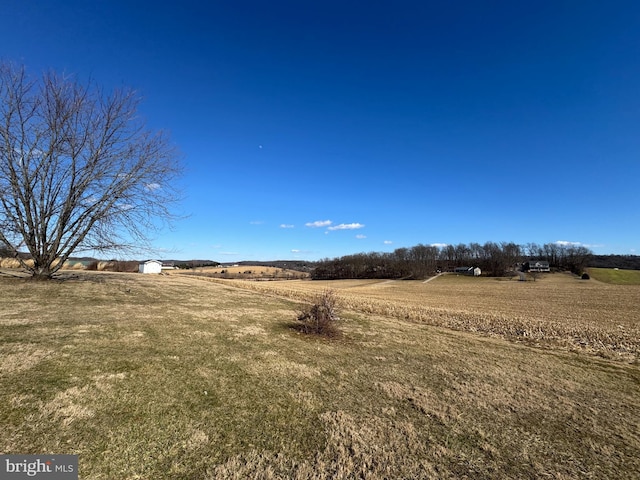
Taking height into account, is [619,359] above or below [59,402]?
below

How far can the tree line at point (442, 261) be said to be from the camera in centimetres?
9406

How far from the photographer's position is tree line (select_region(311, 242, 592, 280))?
94062mm

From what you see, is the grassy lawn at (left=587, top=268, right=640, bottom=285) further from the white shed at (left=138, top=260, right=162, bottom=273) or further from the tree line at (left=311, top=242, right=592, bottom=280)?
the white shed at (left=138, top=260, right=162, bottom=273)

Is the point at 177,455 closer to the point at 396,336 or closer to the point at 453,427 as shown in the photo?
the point at 453,427

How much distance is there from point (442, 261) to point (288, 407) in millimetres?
135177

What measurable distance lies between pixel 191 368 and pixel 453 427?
4.57m

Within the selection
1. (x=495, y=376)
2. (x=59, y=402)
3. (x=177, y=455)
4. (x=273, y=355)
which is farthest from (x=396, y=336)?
(x=59, y=402)

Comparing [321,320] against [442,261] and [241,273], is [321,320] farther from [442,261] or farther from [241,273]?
[442,261]

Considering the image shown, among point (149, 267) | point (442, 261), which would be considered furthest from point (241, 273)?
point (442, 261)

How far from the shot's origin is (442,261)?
128375mm

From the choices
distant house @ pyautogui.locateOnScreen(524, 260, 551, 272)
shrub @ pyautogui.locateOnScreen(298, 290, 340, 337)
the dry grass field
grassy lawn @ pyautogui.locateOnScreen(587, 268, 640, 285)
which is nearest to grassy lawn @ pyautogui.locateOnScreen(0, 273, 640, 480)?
shrub @ pyautogui.locateOnScreen(298, 290, 340, 337)

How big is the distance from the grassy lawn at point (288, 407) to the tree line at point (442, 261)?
88.3m

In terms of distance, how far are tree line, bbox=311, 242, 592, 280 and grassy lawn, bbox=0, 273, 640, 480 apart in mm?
88326

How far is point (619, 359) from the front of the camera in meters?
10.1
